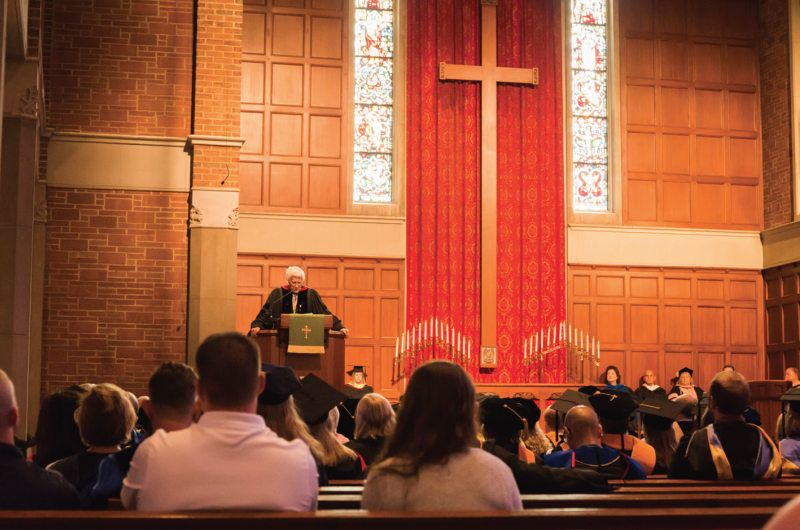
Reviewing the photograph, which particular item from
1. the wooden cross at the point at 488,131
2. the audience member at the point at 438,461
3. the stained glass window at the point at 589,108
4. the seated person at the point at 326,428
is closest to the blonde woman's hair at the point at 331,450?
the seated person at the point at 326,428

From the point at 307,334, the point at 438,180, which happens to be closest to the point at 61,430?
the point at 307,334

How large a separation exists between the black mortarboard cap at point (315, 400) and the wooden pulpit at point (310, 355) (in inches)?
147

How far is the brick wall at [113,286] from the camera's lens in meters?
11.4

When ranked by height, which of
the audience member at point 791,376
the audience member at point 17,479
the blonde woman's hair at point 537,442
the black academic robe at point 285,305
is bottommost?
the audience member at point 791,376

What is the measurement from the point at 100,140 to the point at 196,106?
4.83ft

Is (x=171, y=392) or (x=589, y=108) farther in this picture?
(x=589, y=108)

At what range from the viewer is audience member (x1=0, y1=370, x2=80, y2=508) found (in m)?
2.60

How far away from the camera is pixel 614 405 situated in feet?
15.9

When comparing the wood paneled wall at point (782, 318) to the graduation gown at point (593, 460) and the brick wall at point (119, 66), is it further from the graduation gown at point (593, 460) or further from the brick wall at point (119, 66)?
the graduation gown at point (593, 460)

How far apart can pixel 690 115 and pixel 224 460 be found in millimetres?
13991

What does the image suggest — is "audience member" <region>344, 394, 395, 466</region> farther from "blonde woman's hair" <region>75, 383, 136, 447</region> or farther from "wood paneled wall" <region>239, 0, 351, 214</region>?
"wood paneled wall" <region>239, 0, 351, 214</region>

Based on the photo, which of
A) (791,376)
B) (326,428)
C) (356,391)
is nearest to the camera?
(326,428)

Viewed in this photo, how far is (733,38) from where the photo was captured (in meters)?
15.1

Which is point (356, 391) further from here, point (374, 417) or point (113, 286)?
point (374, 417)
